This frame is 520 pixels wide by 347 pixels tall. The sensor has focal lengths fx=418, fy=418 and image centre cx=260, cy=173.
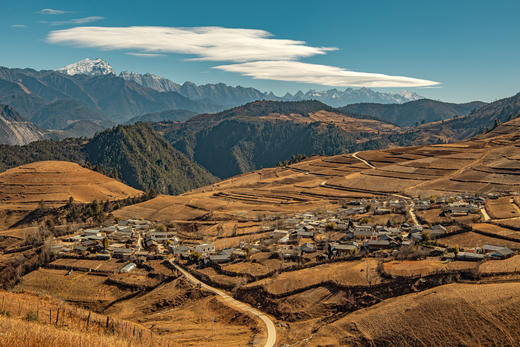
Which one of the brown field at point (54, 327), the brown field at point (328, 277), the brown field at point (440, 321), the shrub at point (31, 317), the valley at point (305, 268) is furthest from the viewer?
the brown field at point (328, 277)

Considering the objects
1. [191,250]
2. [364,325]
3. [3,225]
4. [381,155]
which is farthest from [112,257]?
[381,155]

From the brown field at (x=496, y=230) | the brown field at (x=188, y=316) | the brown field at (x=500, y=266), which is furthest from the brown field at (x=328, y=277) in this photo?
the brown field at (x=496, y=230)

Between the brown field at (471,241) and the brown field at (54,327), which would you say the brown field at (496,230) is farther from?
the brown field at (54,327)

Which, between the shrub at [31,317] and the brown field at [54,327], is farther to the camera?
the shrub at [31,317]

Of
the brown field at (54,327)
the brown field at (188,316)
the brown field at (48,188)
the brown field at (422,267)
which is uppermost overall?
the brown field at (422,267)

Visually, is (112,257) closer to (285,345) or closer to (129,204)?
(285,345)
